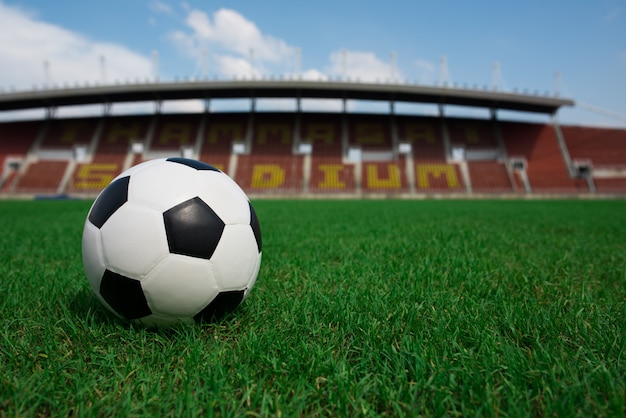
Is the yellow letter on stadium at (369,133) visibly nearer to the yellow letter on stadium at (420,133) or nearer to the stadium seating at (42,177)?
the yellow letter on stadium at (420,133)

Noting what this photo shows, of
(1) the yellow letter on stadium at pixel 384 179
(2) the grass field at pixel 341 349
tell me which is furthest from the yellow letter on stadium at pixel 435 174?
(2) the grass field at pixel 341 349

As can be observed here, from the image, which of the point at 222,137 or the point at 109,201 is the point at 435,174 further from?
the point at 109,201

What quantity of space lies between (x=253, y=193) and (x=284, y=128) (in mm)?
7379

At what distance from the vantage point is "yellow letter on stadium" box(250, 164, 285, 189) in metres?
26.7

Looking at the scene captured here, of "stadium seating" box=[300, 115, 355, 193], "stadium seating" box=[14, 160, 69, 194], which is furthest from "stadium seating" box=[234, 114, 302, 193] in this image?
"stadium seating" box=[14, 160, 69, 194]

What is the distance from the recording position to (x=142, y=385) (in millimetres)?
1242

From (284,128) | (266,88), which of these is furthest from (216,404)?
(284,128)

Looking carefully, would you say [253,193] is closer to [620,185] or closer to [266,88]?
[266,88]

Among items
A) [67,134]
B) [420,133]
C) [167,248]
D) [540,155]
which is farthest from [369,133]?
[167,248]

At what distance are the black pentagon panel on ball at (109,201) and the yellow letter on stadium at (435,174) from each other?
26447 millimetres

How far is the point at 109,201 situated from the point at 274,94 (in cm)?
2814

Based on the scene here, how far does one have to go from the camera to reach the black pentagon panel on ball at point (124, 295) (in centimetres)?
164

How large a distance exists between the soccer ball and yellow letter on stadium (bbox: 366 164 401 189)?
2525 centimetres

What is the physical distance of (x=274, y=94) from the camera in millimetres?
28359
